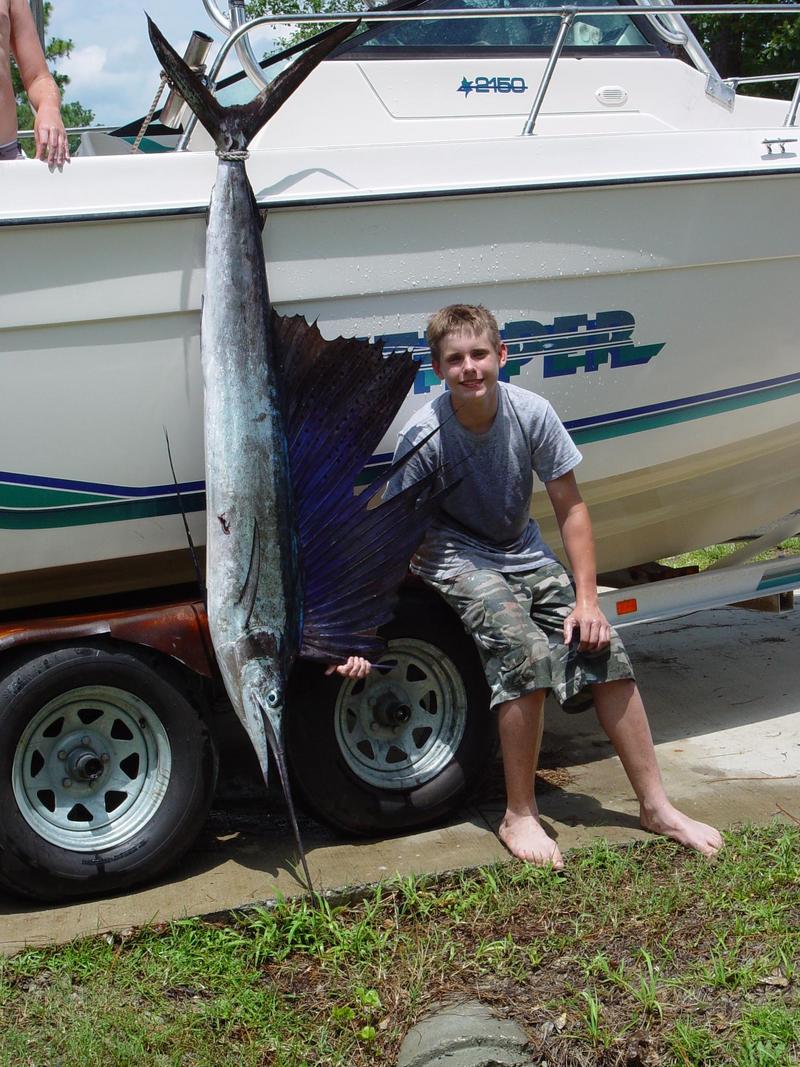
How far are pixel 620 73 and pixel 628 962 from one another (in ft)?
10.1

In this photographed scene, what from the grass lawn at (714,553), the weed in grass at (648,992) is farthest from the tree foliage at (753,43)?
the weed in grass at (648,992)

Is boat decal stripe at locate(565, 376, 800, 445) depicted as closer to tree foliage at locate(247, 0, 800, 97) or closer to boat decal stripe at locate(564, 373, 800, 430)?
boat decal stripe at locate(564, 373, 800, 430)

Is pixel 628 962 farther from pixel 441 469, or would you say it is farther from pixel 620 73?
pixel 620 73

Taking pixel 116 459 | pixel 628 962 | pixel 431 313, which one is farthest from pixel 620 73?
pixel 628 962

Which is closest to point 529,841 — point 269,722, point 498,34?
point 269,722

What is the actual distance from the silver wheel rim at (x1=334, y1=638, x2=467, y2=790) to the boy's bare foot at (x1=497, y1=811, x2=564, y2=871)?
0.28m

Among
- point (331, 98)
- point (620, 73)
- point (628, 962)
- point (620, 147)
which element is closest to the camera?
point (628, 962)

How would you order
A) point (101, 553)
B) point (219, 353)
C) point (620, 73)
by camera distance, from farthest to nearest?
point (620, 73), point (101, 553), point (219, 353)

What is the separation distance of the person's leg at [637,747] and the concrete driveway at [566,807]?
12 centimetres

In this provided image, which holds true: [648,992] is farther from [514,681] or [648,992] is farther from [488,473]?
[488,473]

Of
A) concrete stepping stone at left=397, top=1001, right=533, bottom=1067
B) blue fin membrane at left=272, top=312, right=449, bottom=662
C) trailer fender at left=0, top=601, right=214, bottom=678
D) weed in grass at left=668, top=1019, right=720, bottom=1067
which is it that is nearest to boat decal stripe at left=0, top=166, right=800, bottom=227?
blue fin membrane at left=272, top=312, right=449, bottom=662

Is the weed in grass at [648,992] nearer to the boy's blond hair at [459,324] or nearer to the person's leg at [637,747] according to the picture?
the person's leg at [637,747]

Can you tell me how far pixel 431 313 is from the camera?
10.9ft

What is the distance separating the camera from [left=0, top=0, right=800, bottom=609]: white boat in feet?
9.78
